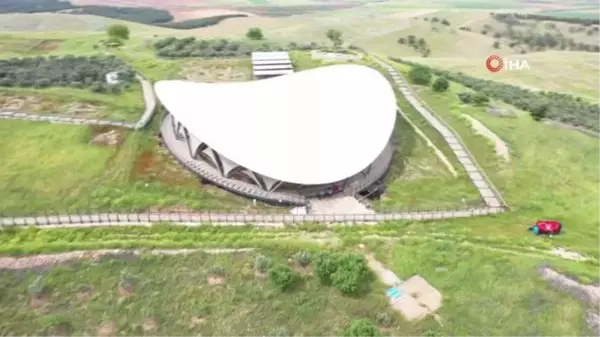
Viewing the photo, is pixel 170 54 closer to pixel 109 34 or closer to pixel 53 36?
pixel 109 34

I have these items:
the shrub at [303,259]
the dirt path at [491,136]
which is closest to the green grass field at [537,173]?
the dirt path at [491,136]

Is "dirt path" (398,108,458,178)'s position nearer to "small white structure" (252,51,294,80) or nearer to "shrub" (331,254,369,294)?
"shrub" (331,254,369,294)

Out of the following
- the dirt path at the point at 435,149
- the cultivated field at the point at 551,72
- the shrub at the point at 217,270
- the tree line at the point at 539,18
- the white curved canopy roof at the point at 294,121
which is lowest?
the tree line at the point at 539,18

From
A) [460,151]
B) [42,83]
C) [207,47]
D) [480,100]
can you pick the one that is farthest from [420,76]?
[42,83]

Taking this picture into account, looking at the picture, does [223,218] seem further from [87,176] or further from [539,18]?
[539,18]

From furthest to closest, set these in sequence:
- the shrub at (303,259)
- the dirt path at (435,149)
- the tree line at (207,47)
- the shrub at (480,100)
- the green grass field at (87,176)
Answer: the tree line at (207,47), the shrub at (480,100), the dirt path at (435,149), the green grass field at (87,176), the shrub at (303,259)

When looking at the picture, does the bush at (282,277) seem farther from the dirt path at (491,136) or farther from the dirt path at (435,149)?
the dirt path at (491,136)
